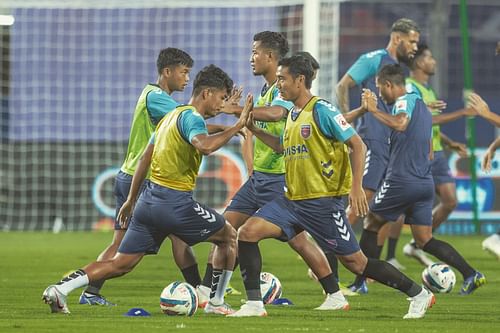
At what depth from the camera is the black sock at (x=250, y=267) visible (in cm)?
943

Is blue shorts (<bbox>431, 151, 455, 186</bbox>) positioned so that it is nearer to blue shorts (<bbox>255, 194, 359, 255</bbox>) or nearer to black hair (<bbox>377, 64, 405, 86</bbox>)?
black hair (<bbox>377, 64, 405, 86</bbox>)

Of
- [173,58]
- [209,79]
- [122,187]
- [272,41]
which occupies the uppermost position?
[272,41]

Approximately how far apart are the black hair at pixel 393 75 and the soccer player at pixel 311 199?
2.03m

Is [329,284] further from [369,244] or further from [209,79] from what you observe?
[369,244]

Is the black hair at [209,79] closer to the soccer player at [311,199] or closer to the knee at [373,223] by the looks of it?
the soccer player at [311,199]

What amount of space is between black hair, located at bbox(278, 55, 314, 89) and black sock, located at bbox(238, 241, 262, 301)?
4.06 feet

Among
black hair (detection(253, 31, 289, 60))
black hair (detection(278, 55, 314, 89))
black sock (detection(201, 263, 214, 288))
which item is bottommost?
black sock (detection(201, 263, 214, 288))

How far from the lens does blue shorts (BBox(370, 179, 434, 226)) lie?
11672mm

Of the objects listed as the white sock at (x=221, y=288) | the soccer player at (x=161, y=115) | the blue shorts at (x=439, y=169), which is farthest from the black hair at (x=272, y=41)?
the blue shorts at (x=439, y=169)

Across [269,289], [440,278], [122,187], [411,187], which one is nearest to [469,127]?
[411,187]

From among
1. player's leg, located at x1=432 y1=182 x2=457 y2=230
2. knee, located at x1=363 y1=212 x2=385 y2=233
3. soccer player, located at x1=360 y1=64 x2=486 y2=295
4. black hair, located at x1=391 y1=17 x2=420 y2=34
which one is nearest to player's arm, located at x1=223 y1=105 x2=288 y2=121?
soccer player, located at x1=360 y1=64 x2=486 y2=295

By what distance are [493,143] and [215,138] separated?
4568 millimetres

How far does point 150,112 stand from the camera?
413 inches

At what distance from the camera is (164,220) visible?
9.23 metres
